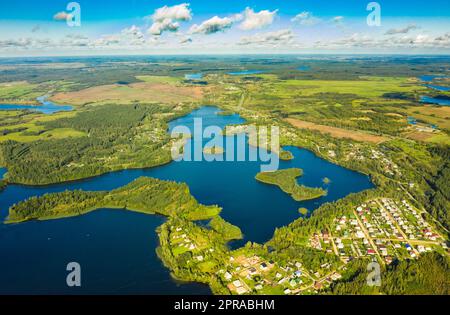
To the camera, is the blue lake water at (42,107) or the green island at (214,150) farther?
the blue lake water at (42,107)

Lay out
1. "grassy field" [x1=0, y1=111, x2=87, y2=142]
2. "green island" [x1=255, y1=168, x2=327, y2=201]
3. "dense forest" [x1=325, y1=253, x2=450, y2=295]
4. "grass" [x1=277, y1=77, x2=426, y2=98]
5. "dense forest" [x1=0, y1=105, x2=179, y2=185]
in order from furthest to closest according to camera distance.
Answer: "grass" [x1=277, y1=77, x2=426, y2=98], "grassy field" [x1=0, y1=111, x2=87, y2=142], "dense forest" [x1=0, y1=105, x2=179, y2=185], "green island" [x1=255, y1=168, x2=327, y2=201], "dense forest" [x1=325, y1=253, x2=450, y2=295]

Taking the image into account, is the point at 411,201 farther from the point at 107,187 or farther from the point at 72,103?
the point at 72,103

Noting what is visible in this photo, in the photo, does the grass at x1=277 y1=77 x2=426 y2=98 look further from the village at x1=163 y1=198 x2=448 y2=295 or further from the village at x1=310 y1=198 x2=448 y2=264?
the village at x1=163 y1=198 x2=448 y2=295

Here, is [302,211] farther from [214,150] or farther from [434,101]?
[434,101]

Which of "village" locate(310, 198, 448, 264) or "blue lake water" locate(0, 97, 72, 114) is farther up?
"blue lake water" locate(0, 97, 72, 114)

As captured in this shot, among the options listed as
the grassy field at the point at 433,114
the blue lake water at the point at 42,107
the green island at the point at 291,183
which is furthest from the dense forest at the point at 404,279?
the blue lake water at the point at 42,107

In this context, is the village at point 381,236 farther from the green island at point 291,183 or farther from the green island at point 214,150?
the green island at point 214,150

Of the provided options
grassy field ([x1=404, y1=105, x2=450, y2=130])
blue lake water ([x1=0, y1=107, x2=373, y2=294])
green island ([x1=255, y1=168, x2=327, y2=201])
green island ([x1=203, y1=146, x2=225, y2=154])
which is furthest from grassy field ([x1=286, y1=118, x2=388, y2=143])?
green island ([x1=203, y1=146, x2=225, y2=154])
